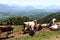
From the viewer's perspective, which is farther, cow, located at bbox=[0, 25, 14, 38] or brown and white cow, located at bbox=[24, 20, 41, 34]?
brown and white cow, located at bbox=[24, 20, 41, 34]

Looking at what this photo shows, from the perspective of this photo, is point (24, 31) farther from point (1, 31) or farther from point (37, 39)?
point (37, 39)

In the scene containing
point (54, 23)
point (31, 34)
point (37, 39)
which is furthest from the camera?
point (54, 23)

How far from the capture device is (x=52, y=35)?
61.5 ft

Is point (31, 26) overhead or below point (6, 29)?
overhead

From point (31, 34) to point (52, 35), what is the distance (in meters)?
2.63

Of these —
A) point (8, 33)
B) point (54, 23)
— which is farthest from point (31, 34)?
point (54, 23)

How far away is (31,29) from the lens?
21.6 meters

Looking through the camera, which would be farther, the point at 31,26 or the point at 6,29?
the point at 31,26

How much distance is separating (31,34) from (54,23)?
4458 mm

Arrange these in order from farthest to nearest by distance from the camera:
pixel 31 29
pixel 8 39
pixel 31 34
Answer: pixel 31 29 < pixel 31 34 < pixel 8 39

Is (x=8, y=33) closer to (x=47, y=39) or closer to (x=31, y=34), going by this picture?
(x=31, y=34)

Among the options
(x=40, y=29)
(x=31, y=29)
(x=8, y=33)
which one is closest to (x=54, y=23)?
(x=40, y=29)

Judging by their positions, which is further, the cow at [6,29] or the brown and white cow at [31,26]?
the brown and white cow at [31,26]

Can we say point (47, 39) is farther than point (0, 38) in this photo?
No
